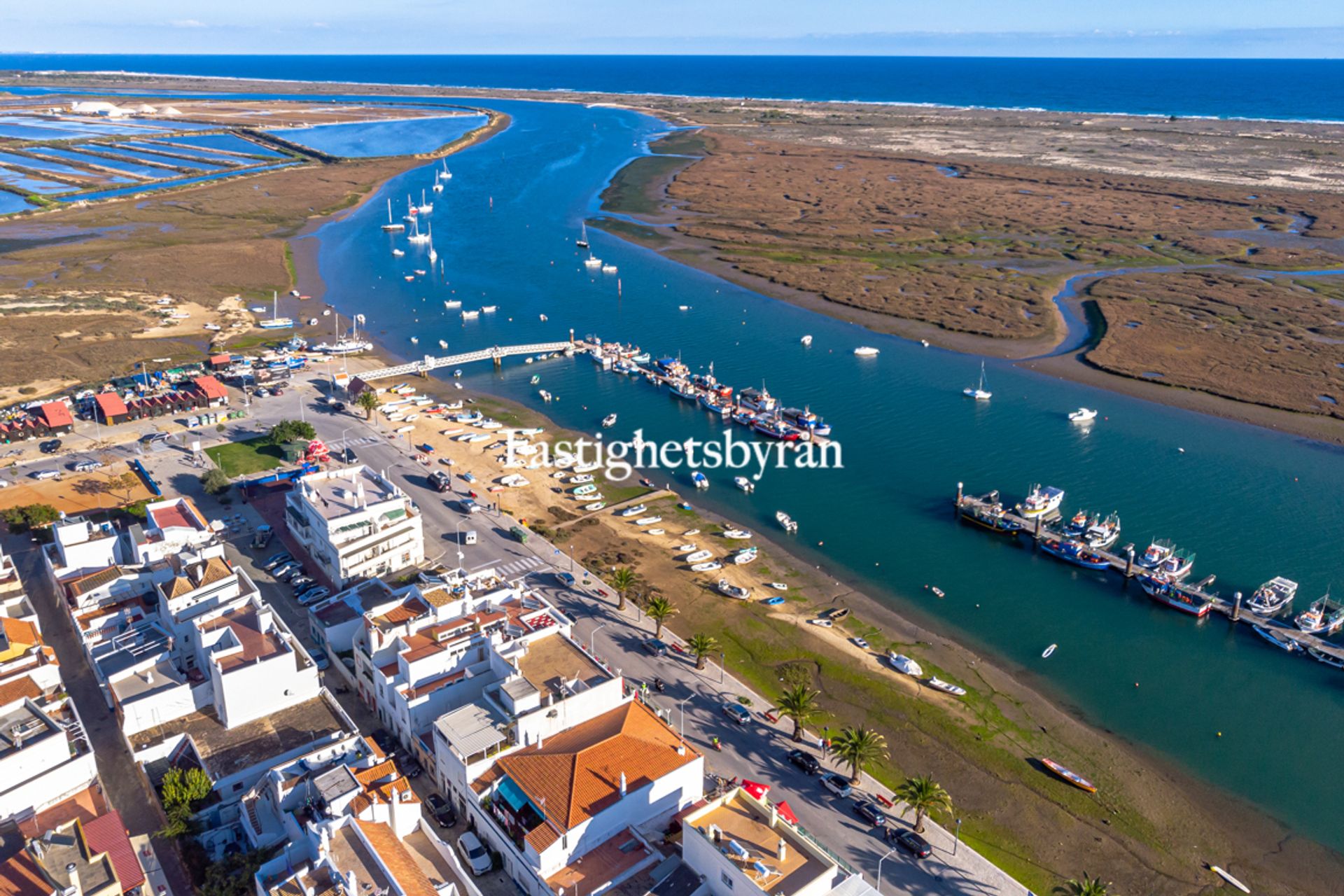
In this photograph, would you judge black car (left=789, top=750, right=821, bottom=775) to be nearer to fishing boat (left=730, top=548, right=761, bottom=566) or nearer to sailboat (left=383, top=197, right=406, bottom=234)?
fishing boat (left=730, top=548, right=761, bottom=566)

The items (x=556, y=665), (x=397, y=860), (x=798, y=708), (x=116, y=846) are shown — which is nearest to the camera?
(x=397, y=860)

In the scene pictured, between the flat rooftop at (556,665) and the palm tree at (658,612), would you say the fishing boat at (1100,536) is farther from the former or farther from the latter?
the flat rooftop at (556,665)

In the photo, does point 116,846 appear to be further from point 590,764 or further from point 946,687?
point 946,687

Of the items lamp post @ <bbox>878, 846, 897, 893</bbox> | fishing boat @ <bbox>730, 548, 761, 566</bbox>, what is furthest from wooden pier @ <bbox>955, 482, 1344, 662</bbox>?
lamp post @ <bbox>878, 846, 897, 893</bbox>

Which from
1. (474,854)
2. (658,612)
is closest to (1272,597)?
(658,612)

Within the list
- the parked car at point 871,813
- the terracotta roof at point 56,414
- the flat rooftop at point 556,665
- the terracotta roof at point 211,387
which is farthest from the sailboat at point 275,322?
the parked car at point 871,813

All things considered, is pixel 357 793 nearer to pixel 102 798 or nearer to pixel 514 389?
pixel 102 798
